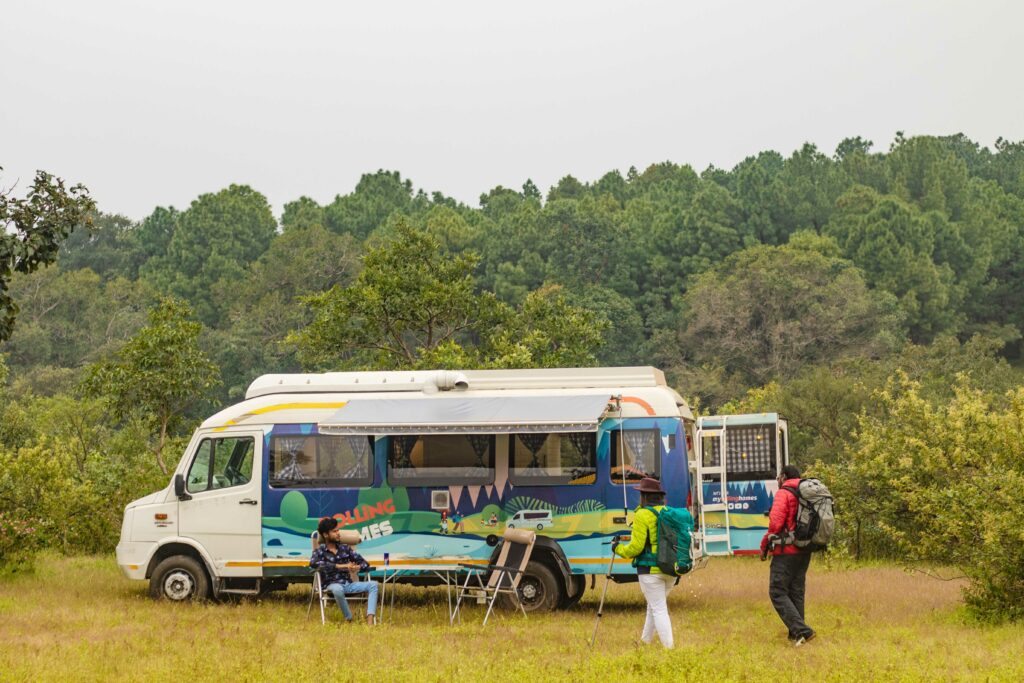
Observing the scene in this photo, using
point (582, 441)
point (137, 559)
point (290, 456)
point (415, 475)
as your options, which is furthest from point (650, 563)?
point (137, 559)

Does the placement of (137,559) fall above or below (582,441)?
below

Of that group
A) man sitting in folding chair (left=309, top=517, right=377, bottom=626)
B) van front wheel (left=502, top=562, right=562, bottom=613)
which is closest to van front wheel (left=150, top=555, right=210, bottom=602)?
man sitting in folding chair (left=309, top=517, right=377, bottom=626)

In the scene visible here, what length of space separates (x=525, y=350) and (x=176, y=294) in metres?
53.9

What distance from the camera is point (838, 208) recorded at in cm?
7531

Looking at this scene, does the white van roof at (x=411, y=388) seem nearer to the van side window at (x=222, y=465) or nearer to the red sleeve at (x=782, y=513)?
the van side window at (x=222, y=465)

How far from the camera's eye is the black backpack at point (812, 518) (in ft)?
41.3

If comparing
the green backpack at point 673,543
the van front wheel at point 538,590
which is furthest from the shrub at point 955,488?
the van front wheel at point 538,590

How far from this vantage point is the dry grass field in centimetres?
1064

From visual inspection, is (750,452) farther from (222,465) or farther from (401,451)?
(222,465)

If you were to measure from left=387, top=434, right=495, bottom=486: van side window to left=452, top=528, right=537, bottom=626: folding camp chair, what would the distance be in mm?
842

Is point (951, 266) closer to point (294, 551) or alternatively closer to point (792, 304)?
point (792, 304)

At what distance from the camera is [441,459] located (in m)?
15.5

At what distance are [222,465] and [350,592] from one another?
2586mm

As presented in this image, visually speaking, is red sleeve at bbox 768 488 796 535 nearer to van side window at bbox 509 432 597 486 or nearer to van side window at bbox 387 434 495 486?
van side window at bbox 509 432 597 486
